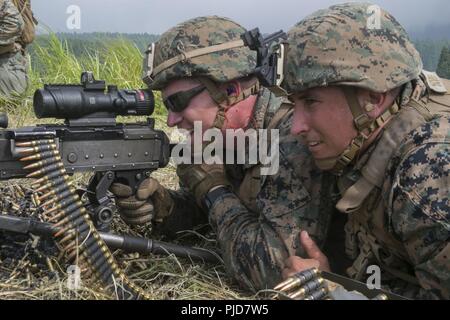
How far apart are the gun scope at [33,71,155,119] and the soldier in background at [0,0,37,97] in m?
6.56

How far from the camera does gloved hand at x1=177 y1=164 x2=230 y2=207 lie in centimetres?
432

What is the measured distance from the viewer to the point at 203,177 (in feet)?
14.3

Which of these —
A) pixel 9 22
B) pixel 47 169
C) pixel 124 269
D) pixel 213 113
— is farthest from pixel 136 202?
pixel 9 22

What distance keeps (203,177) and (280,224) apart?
36.3 inches

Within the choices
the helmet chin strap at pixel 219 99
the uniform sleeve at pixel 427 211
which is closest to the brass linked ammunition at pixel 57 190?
the helmet chin strap at pixel 219 99

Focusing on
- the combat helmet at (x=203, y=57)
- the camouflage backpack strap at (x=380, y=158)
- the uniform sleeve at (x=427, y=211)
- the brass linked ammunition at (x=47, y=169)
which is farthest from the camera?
the combat helmet at (x=203, y=57)

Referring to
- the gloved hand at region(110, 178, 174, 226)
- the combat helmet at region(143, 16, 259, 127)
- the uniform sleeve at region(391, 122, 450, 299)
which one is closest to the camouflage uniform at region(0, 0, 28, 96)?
the combat helmet at region(143, 16, 259, 127)

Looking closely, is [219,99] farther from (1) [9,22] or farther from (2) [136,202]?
(1) [9,22]

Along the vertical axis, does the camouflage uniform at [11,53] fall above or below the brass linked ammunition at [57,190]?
below

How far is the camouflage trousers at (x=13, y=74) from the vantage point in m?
10.4

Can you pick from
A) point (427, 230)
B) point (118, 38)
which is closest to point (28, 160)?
point (427, 230)

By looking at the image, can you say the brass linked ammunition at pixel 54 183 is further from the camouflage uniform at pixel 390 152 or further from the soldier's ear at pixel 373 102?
the soldier's ear at pixel 373 102
